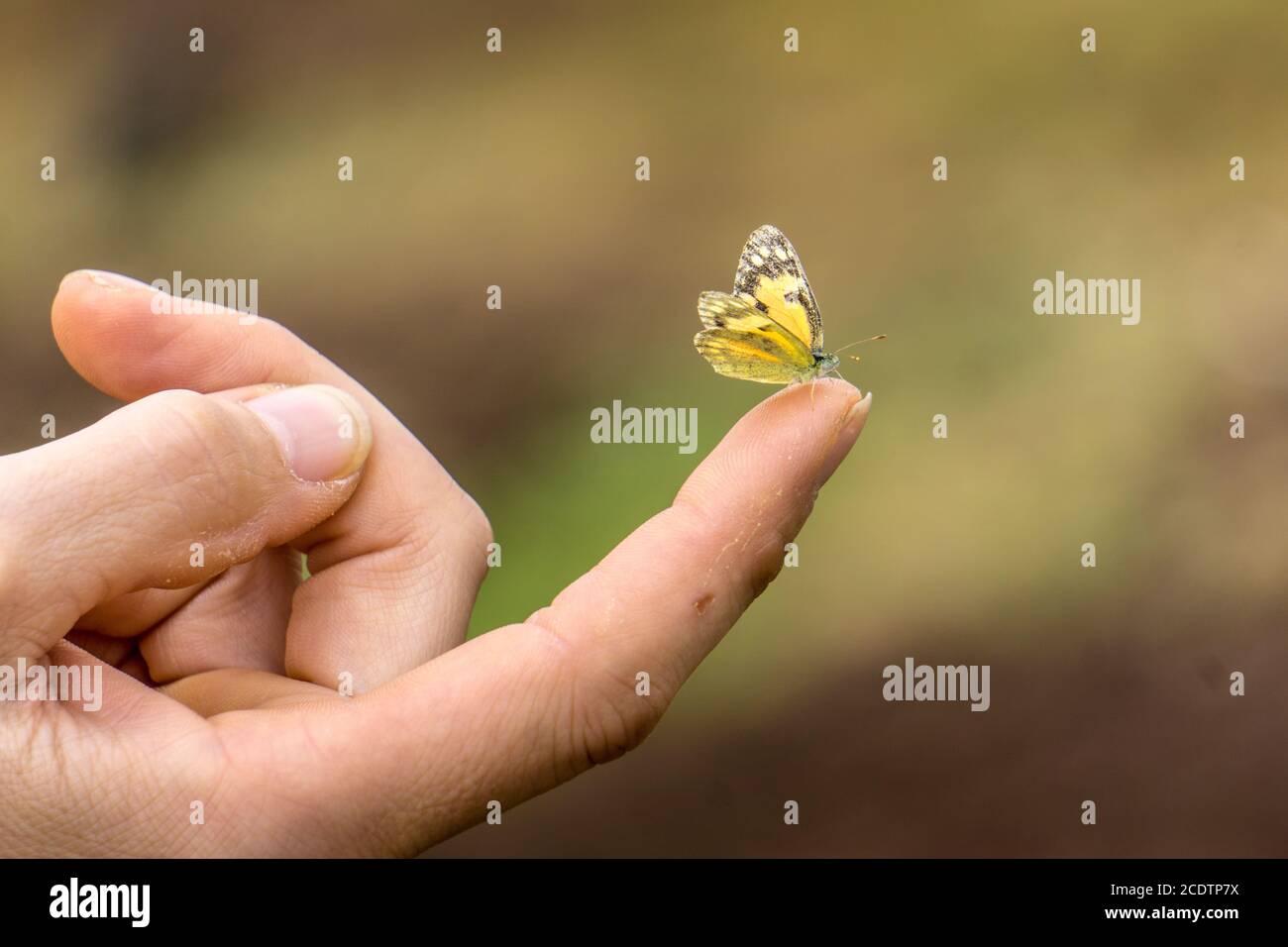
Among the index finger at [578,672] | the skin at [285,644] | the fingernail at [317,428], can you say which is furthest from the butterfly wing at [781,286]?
the fingernail at [317,428]

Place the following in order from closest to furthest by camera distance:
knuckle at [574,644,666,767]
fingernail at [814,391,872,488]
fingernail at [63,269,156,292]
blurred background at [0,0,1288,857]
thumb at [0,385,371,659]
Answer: thumb at [0,385,371,659] < knuckle at [574,644,666,767] < fingernail at [814,391,872,488] < fingernail at [63,269,156,292] < blurred background at [0,0,1288,857]

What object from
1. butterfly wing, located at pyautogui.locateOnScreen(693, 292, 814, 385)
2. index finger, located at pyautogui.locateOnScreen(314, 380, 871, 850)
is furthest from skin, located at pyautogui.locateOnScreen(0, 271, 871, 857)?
butterfly wing, located at pyautogui.locateOnScreen(693, 292, 814, 385)

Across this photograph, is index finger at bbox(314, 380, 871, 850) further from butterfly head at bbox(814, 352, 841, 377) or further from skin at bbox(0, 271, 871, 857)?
butterfly head at bbox(814, 352, 841, 377)

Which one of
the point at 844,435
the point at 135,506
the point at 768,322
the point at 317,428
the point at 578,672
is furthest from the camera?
the point at 768,322

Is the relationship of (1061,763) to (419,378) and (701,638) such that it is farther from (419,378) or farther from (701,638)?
(419,378)

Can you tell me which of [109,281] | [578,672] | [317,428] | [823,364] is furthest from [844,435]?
[109,281]

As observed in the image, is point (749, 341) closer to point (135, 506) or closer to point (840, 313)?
point (135, 506)

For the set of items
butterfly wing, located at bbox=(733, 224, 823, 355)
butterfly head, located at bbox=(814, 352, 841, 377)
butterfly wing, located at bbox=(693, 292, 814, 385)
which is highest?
butterfly wing, located at bbox=(733, 224, 823, 355)

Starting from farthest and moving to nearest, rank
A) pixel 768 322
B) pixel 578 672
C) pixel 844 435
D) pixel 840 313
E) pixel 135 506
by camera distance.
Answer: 1. pixel 840 313
2. pixel 768 322
3. pixel 844 435
4. pixel 578 672
5. pixel 135 506

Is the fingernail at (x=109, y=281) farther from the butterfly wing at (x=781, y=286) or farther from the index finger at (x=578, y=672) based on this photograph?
the butterfly wing at (x=781, y=286)
